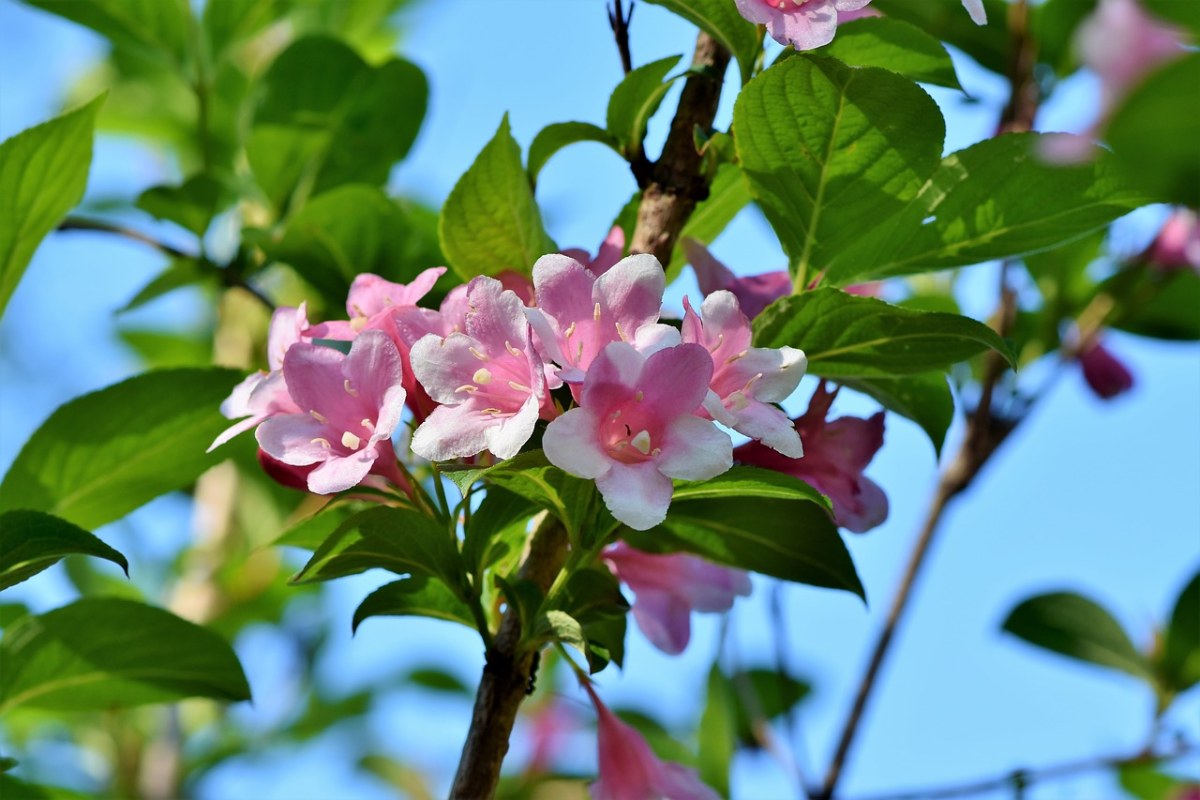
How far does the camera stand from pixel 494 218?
116 cm

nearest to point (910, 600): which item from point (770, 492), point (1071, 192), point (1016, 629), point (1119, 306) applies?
point (1016, 629)

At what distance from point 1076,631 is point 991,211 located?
4.05ft

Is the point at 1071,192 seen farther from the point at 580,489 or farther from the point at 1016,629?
the point at 1016,629

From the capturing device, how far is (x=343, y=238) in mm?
1538

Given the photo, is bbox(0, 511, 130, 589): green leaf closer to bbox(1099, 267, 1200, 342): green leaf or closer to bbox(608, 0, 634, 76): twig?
bbox(608, 0, 634, 76): twig

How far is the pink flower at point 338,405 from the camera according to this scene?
41.6 inches

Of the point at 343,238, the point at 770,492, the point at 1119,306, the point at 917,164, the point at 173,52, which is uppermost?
the point at 173,52

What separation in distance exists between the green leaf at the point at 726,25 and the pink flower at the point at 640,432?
37cm

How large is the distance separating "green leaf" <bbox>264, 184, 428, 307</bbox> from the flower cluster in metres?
0.40

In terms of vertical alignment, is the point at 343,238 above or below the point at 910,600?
above

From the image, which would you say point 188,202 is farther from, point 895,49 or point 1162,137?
point 1162,137

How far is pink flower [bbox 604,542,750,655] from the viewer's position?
4.29 ft

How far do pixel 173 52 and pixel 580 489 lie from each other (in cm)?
138

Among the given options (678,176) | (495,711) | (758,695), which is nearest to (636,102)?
(678,176)
